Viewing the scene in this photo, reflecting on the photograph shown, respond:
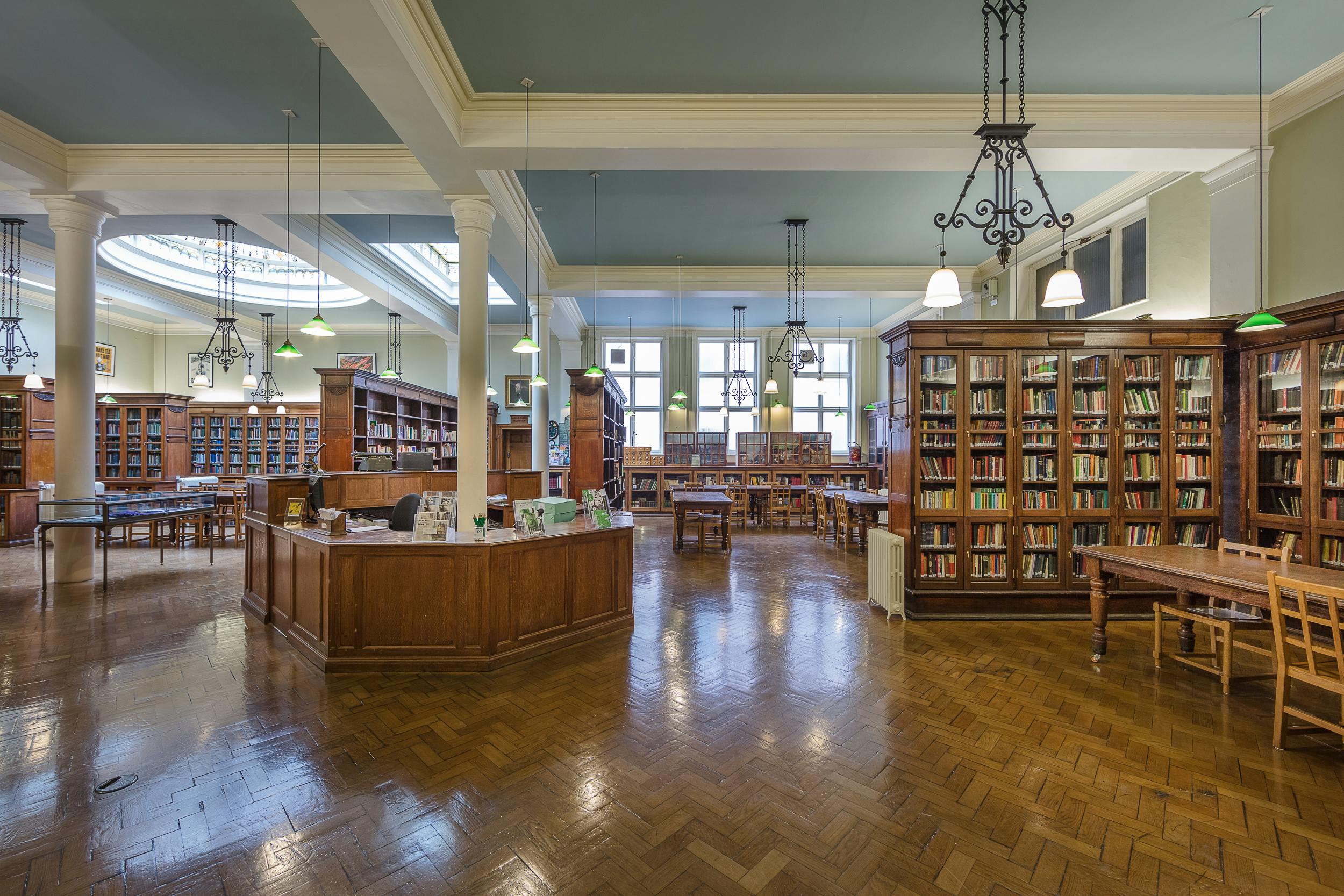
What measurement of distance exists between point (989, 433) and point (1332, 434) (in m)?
2.49

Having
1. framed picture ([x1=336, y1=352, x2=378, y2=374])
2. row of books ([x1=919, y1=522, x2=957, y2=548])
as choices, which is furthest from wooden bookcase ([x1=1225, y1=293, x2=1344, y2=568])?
framed picture ([x1=336, y1=352, x2=378, y2=374])

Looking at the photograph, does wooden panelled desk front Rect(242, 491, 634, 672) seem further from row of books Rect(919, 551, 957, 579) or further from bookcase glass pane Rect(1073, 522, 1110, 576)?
bookcase glass pane Rect(1073, 522, 1110, 576)

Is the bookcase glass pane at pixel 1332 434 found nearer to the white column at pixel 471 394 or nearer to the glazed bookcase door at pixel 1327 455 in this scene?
the glazed bookcase door at pixel 1327 455

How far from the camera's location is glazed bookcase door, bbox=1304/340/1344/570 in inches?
174

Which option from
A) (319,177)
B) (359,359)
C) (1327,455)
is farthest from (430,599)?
(359,359)

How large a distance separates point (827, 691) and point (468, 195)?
5279 mm

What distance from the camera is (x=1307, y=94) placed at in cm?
446

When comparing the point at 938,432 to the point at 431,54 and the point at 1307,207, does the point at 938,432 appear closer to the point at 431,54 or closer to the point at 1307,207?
the point at 1307,207

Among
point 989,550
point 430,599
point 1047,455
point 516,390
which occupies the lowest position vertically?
point 430,599

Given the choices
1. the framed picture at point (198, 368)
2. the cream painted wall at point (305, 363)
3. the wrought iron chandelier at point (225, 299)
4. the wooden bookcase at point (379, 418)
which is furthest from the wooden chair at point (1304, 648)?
the framed picture at point (198, 368)

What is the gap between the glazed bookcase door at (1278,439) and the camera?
4730 millimetres

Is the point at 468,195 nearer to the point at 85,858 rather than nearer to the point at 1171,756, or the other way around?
the point at 85,858

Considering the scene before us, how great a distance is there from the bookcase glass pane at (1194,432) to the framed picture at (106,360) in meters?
18.1

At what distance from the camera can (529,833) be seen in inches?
87.6
